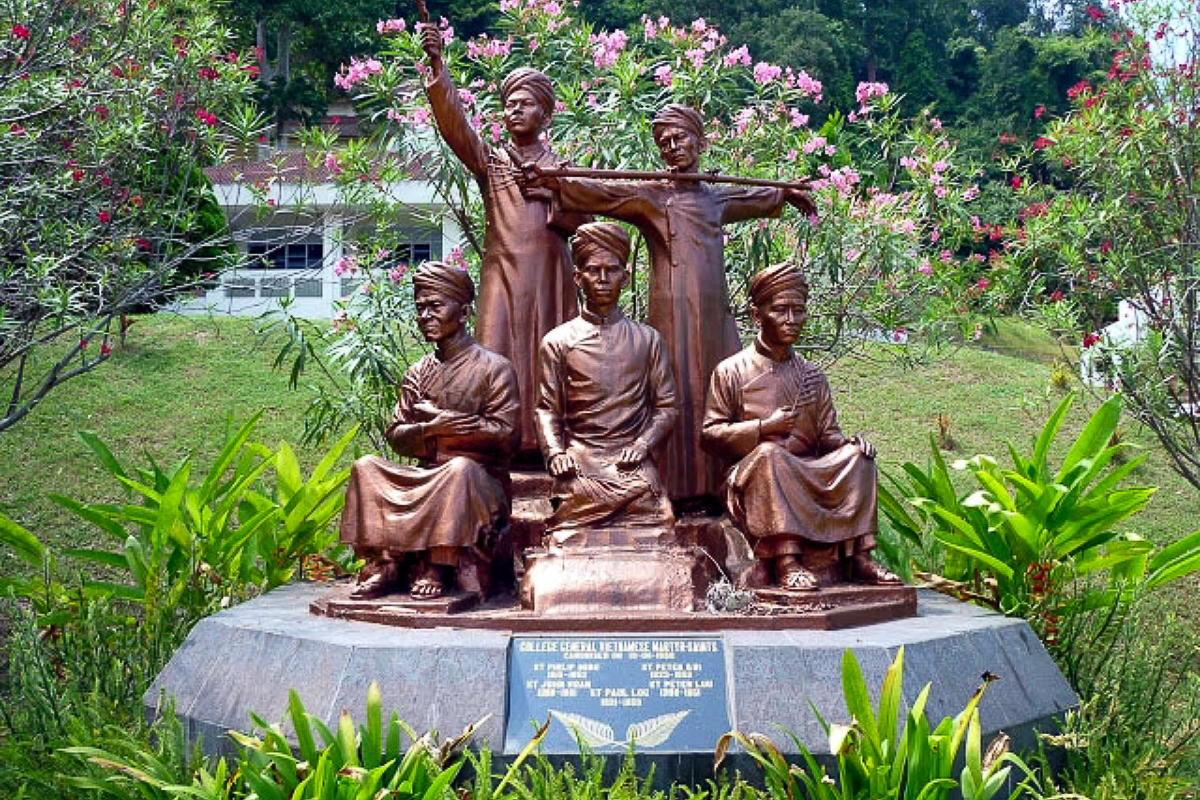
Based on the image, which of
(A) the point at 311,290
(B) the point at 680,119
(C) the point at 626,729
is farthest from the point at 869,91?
(A) the point at 311,290

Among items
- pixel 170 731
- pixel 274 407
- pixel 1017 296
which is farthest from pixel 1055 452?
pixel 170 731

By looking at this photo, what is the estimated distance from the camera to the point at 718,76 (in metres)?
8.75

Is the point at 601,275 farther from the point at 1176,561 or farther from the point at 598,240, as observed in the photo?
the point at 1176,561

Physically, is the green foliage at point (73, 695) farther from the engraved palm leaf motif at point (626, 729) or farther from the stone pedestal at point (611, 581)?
the stone pedestal at point (611, 581)

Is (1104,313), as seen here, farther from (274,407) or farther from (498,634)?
(274,407)

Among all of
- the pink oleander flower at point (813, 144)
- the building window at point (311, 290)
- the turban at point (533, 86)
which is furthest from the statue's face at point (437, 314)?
the building window at point (311, 290)

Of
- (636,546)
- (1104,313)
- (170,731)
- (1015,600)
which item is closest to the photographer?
(170,731)

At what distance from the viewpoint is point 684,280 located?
20.7 feet

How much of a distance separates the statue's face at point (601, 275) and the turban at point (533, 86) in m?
1.07

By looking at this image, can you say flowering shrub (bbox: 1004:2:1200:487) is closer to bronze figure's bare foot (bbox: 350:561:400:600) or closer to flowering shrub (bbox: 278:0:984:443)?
flowering shrub (bbox: 278:0:984:443)

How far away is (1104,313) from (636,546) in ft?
16.2

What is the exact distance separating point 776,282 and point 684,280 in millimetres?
623

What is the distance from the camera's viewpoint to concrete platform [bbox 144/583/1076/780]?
470 centimetres

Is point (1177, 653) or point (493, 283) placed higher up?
point (493, 283)
